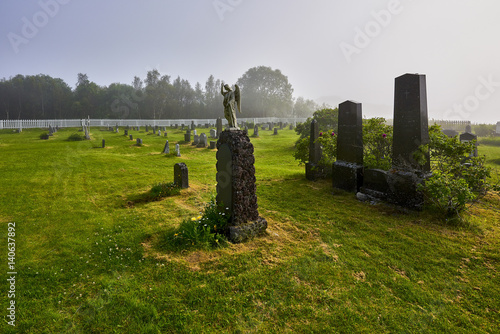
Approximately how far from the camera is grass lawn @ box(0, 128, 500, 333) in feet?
10.8

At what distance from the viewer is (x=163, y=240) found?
5316 millimetres

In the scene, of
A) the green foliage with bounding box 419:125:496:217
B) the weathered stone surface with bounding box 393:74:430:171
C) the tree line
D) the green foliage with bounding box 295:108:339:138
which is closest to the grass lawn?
the green foliage with bounding box 419:125:496:217

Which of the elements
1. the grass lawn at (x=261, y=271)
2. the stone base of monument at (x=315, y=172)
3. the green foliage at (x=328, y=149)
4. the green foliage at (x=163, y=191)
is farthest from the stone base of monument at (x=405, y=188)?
the green foliage at (x=163, y=191)

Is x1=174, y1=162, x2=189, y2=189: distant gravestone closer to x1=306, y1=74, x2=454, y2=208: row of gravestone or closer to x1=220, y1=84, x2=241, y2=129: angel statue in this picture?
x1=220, y1=84, x2=241, y2=129: angel statue

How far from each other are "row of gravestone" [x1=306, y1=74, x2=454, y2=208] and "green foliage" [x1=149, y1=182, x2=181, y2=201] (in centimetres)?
588

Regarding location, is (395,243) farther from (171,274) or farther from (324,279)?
(171,274)

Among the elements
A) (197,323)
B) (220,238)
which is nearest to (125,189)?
(220,238)

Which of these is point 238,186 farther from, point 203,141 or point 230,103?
point 203,141

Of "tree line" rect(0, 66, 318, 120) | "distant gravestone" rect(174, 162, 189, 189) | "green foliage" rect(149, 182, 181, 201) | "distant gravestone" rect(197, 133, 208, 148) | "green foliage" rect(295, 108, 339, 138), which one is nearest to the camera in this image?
"green foliage" rect(149, 182, 181, 201)

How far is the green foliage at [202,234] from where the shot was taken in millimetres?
5012

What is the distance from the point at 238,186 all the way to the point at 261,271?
1.77 m

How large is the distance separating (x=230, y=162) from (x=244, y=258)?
1.91 metres

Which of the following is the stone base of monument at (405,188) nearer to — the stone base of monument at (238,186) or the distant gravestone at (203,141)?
the stone base of monument at (238,186)

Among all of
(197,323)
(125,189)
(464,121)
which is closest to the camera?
(197,323)
